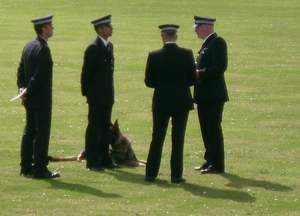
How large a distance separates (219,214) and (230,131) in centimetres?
Result: 706

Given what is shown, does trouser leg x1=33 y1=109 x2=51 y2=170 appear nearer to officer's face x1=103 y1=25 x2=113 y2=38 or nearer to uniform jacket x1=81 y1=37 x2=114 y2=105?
uniform jacket x1=81 y1=37 x2=114 y2=105

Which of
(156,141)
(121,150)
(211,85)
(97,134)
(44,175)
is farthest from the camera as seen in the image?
(121,150)

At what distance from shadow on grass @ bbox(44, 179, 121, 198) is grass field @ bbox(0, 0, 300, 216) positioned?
14mm

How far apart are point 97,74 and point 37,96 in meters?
1.26

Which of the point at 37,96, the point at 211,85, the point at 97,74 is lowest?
the point at 37,96

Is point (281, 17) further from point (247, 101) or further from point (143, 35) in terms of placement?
point (247, 101)

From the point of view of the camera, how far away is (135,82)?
26984 mm

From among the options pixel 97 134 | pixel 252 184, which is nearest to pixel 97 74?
pixel 97 134

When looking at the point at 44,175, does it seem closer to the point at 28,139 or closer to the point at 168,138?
the point at 28,139

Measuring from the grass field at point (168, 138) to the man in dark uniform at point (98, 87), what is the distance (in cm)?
40

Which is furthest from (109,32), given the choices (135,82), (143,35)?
(143,35)

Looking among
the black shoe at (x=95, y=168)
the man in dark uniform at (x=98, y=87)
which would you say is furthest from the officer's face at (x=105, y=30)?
the black shoe at (x=95, y=168)

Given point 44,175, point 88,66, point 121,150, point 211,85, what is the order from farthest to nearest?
point 121,150
point 88,66
point 211,85
point 44,175

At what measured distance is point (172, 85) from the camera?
14.8 metres
